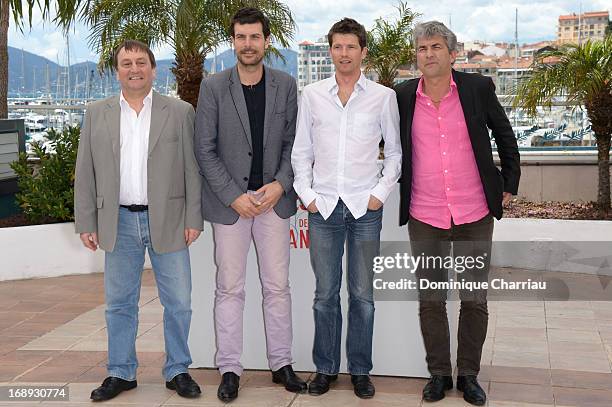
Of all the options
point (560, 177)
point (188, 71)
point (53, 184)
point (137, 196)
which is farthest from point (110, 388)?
point (188, 71)

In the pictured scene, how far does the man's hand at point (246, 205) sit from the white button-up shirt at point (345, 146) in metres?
0.22

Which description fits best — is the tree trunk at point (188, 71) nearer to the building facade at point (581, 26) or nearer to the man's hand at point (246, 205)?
the building facade at point (581, 26)

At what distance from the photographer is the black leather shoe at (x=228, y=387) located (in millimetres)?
4504

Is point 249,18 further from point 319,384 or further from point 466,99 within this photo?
point 319,384

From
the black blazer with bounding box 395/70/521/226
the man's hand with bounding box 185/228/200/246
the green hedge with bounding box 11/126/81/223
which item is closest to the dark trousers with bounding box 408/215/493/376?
the black blazer with bounding box 395/70/521/226

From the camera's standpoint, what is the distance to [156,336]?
6.04 metres

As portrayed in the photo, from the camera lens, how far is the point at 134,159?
442cm

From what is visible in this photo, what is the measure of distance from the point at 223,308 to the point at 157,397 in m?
0.58

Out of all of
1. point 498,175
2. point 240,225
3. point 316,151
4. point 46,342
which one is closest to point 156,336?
point 46,342

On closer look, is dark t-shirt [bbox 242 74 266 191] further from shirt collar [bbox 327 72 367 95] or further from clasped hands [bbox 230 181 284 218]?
shirt collar [bbox 327 72 367 95]

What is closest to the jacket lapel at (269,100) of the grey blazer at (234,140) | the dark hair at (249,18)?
the grey blazer at (234,140)

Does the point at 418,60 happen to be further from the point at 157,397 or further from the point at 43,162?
the point at 43,162

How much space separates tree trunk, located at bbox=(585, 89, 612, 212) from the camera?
8773mm

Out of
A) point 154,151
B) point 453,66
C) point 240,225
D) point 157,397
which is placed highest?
point 453,66
